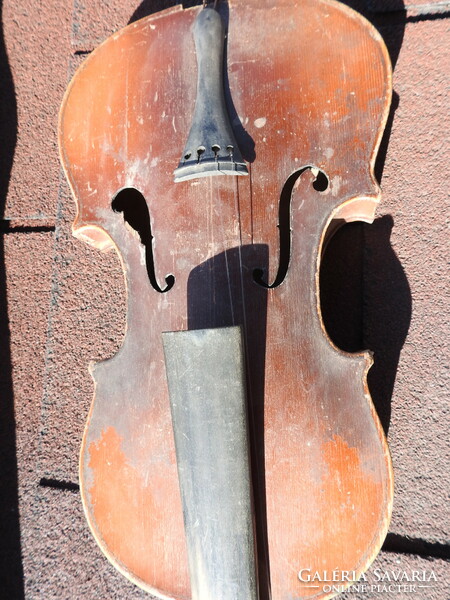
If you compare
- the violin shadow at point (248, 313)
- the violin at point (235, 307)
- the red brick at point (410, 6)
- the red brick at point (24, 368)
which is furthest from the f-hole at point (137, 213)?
the red brick at point (410, 6)

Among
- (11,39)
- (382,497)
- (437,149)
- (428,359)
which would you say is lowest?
(382,497)

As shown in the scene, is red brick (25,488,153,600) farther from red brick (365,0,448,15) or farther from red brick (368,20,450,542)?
red brick (365,0,448,15)

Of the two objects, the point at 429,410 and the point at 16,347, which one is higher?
the point at 16,347

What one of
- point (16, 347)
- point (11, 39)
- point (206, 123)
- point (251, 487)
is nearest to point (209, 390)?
point (251, 487)

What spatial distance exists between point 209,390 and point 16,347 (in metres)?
1.00

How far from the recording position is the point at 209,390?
1.10 metres

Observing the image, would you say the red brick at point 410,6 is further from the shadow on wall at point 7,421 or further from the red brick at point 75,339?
the shadow on wall at point 7,421

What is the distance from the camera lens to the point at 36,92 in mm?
1884

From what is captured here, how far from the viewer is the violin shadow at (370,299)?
1518 millimetres

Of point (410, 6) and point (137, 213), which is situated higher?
point (410, 6)

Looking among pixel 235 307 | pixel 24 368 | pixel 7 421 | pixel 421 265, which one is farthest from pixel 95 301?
pixel 421 265

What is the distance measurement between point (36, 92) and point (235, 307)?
1309mm

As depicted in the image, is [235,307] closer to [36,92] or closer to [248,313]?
[248,313]

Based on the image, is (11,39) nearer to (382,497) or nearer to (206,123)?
(206,123)
